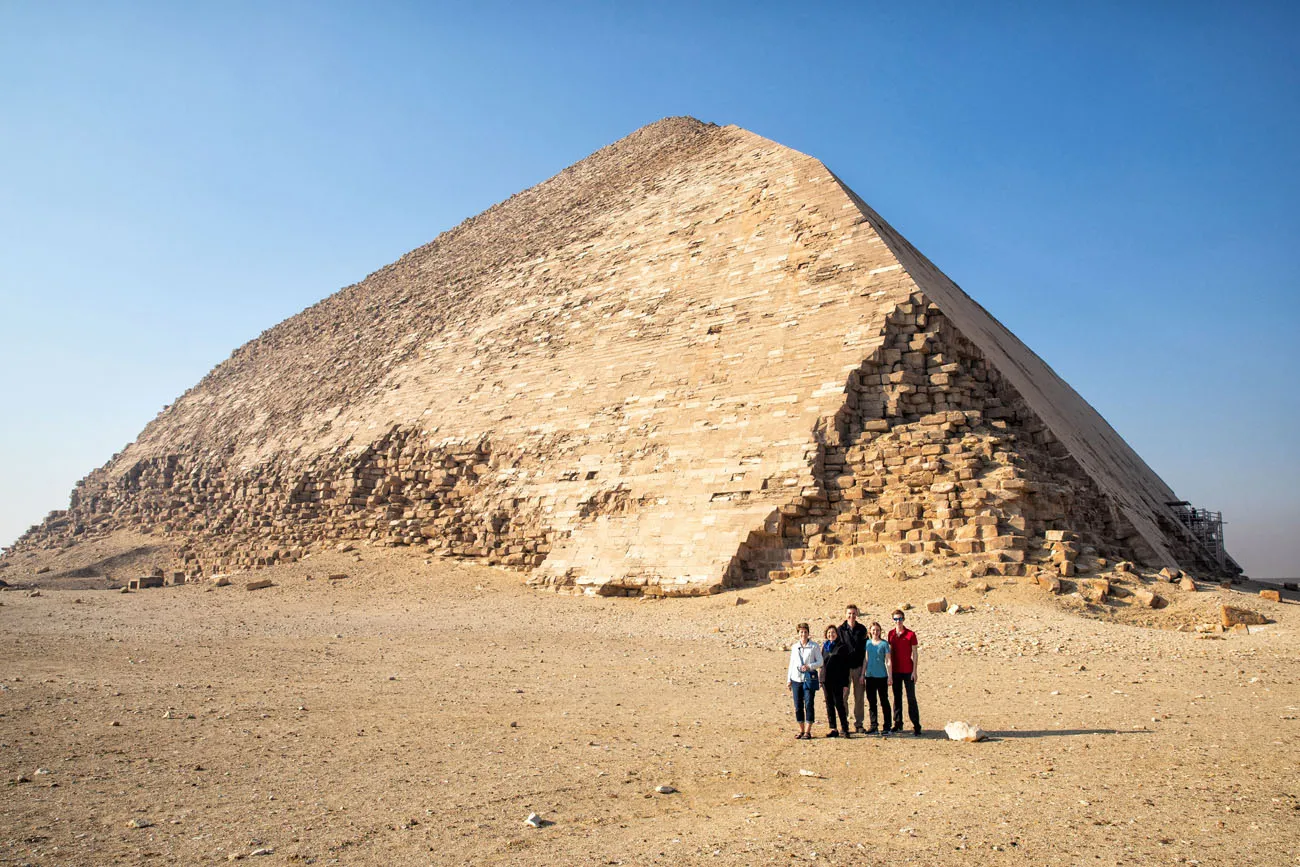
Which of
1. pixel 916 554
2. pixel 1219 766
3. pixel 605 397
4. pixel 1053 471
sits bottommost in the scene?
pixel 1219 766

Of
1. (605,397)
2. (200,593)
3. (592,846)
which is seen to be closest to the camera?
(592,846)

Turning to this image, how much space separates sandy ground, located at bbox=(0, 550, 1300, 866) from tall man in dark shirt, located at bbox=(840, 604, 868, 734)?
0.35 meters

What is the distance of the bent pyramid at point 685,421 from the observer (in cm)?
1259

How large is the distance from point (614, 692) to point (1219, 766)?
4.29 metres

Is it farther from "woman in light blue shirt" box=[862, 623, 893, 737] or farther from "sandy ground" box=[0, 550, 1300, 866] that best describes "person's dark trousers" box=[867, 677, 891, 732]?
"sandy ground" box=[0, 550, 1300, 866]

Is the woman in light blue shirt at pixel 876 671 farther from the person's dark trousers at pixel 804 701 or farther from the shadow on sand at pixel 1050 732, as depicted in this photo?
the shadow on sand at pixel 1050 732

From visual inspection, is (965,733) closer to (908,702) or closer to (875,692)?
(908,702)

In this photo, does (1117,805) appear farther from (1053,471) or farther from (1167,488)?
(1167,488)

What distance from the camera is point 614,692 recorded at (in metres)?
7.40

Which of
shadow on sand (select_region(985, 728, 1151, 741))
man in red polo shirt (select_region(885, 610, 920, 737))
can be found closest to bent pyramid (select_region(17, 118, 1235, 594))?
shadow on sand (select_region(985, 728, 1151, 741))

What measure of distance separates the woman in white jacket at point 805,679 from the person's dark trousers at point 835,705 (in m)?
0.10

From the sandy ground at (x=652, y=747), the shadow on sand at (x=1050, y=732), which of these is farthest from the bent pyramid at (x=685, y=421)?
the shadow on sand at (x=1050, y=732)

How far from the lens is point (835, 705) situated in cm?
589

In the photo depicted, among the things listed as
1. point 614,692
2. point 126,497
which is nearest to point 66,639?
point 614,692
